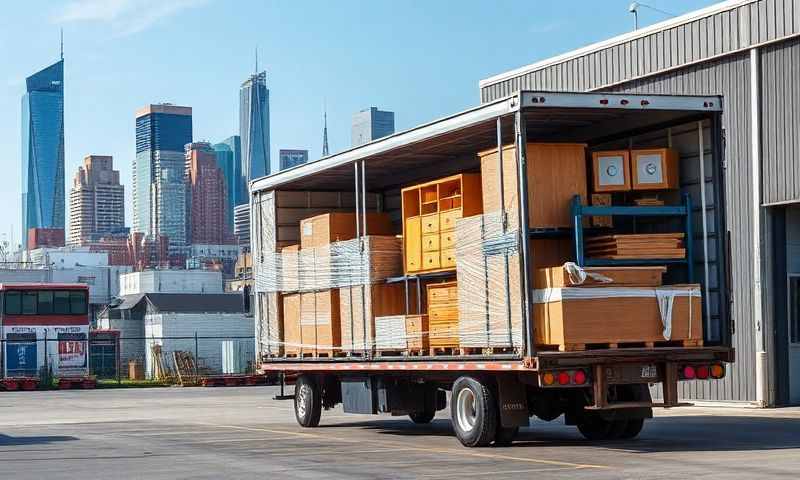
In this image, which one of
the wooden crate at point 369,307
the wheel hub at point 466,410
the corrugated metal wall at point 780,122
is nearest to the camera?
the wheel hub at point 466,410

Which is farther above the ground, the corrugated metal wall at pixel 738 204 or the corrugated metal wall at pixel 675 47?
the corrugated metal wall at pixel 675 47

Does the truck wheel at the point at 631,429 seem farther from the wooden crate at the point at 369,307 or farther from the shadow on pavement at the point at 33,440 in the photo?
the shadow on pavement at the point at 33,440

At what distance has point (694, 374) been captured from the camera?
16312 millimetres

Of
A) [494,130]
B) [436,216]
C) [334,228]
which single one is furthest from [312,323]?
[494,130]

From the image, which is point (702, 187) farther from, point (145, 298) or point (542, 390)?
point (145, 298)

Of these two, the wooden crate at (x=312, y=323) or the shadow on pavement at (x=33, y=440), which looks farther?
the wooden crate at (x=312, y=323)

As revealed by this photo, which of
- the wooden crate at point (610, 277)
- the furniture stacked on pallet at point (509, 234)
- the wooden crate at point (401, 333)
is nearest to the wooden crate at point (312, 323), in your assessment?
the wooden crate at point (401, 333)

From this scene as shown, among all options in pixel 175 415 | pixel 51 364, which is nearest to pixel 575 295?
pixel 175 415

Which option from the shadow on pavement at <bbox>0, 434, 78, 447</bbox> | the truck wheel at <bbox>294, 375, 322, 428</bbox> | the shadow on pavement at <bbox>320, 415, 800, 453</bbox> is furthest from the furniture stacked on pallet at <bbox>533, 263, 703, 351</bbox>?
the shadow on pavement at <bbox>0, 434, 78, 447</bbox>

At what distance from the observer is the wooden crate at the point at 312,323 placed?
67.7 ft

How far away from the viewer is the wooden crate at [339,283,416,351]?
19312 mm

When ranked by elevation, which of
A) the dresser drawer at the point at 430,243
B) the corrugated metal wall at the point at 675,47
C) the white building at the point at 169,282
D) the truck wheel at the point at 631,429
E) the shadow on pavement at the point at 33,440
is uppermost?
the corrugated metal wall at the point at 675,47

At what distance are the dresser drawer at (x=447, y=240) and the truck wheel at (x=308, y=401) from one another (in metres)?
5.22

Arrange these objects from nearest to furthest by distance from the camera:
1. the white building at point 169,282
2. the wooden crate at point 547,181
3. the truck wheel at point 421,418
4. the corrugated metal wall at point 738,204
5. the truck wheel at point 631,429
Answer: the wooden crate at point 547,181, the truck wheel at point 631,429, the truck wheel at point 421,418, the corrugated metal wall at point 738,204, the white building at point 169,282
